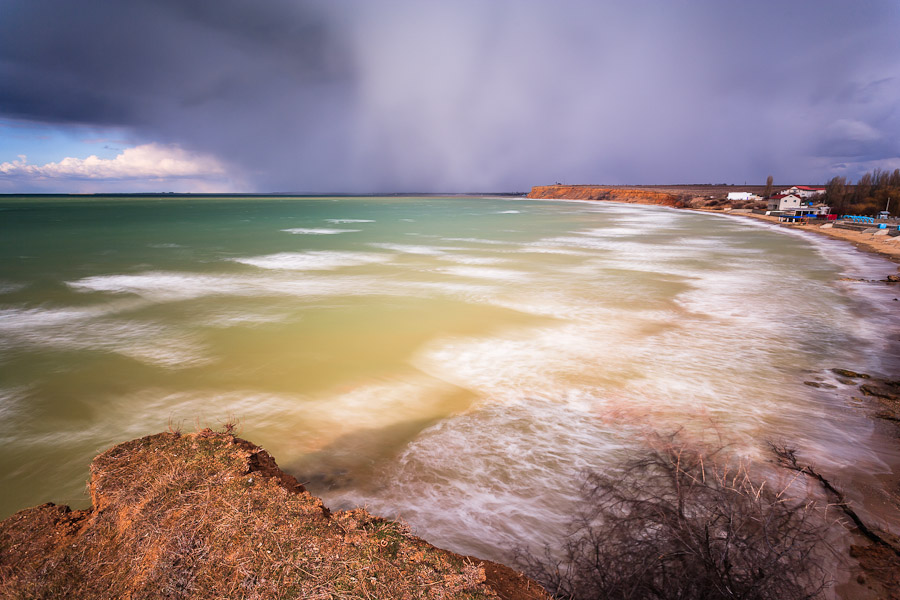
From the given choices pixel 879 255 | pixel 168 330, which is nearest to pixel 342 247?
pixel 168 330

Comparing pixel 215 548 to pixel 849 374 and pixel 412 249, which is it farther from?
pixel 412 249

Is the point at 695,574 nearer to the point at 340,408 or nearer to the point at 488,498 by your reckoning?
the point at 488,498

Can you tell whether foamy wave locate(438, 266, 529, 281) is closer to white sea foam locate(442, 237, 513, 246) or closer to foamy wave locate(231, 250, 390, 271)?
foamy wave locate(231, 250, 390, 271)

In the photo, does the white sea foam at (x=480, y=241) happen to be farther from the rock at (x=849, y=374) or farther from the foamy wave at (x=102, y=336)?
the rock at (x=849, y=374)

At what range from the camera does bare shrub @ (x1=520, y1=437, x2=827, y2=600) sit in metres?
3.12

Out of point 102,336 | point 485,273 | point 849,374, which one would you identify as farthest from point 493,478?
point 485,273

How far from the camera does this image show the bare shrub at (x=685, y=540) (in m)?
3.12

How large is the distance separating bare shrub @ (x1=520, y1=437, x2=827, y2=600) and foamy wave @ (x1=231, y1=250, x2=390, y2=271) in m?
16.3

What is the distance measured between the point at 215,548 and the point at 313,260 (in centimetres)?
1959

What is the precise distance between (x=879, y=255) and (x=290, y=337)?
28906 millimetres

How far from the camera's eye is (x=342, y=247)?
25969mm

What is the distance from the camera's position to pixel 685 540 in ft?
11.6

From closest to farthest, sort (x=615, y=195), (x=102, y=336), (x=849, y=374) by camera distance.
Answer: (x=849, y=374)
(x=102, y=336)
(x=615, y=195)

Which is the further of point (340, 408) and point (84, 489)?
point (340, 408)
